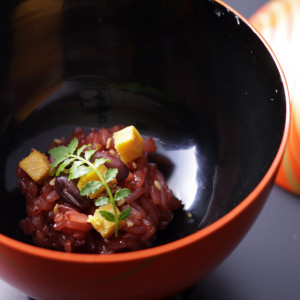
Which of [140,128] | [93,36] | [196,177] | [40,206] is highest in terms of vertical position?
[93,36]

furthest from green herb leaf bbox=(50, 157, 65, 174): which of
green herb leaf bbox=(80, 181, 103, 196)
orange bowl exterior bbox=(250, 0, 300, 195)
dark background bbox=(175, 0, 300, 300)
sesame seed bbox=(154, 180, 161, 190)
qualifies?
orange bowl exterior bbox=(250, 0, 300, 195)

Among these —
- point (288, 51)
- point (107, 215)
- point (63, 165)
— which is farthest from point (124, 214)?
point (288, 51)

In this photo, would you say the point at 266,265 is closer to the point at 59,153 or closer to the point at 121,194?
the point at 121,194

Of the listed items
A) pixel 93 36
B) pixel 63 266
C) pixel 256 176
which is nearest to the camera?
pixel 63 266

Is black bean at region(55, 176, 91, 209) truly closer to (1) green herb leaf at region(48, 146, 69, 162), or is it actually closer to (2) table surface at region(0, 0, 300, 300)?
(1) green herb leaf at region(48, 146, 69, 162)

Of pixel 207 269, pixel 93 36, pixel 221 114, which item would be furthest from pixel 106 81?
pixel 207 269

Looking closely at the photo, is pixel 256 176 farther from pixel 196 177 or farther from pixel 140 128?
pixel 140 128
